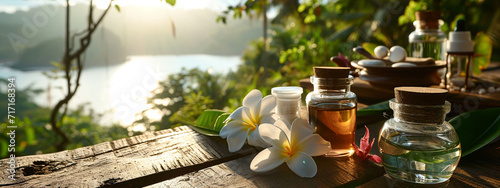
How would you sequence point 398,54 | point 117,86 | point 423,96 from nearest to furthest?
point 423,96 < point 398,54 < point 117,86

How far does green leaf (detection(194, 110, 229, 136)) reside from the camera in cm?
90

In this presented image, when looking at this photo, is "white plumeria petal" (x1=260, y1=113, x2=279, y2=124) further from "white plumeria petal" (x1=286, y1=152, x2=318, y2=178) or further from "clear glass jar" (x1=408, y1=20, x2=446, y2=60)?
"clear glass jar" (x1=408, y1=20, x2=446, y2=60)

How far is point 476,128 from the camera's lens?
75cm

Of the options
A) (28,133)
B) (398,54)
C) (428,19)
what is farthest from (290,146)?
(28,133)

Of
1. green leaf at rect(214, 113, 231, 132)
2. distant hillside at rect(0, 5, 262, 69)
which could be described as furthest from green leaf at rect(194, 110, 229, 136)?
distant hillside at rect(0, 5, 262, 69)

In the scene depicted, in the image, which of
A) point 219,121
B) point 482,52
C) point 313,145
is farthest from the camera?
point 482,52

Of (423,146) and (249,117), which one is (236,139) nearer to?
(249,117)

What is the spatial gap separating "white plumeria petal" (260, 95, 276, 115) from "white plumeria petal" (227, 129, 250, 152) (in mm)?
63

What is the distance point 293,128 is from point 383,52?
A: 2.76 feet

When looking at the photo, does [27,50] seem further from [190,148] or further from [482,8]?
[482,8]

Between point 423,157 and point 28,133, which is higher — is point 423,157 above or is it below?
above

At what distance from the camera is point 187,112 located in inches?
88.6

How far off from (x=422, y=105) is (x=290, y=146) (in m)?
0.26

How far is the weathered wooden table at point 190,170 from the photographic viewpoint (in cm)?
62
